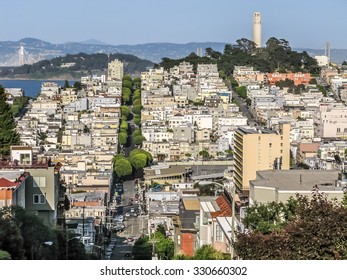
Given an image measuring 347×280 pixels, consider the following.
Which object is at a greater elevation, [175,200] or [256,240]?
[256,240]

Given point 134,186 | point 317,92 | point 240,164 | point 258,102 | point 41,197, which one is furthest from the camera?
point 317,92

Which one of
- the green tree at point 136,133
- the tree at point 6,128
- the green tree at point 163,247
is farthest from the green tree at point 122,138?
the tree at point 6,128

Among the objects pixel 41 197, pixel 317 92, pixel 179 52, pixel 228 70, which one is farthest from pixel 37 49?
pixel 41 197

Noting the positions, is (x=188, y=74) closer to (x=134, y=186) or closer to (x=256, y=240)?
(x=134, y=186)

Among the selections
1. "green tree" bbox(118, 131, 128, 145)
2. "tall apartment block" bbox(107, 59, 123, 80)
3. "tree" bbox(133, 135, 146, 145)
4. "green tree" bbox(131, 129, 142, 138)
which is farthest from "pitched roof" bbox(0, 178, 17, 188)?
"tall apartment block" bbox(107, 59, 123, 80)

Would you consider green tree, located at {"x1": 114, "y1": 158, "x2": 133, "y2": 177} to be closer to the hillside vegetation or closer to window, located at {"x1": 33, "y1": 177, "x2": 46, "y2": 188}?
the hillside vegetation

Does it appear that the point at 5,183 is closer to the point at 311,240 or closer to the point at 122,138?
the point at 311,240

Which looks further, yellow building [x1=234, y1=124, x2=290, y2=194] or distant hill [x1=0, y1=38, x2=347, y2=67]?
distant hill [x1=0, y1=38, x2=347, y2=67]

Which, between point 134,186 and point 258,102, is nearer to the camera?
point 134,186
